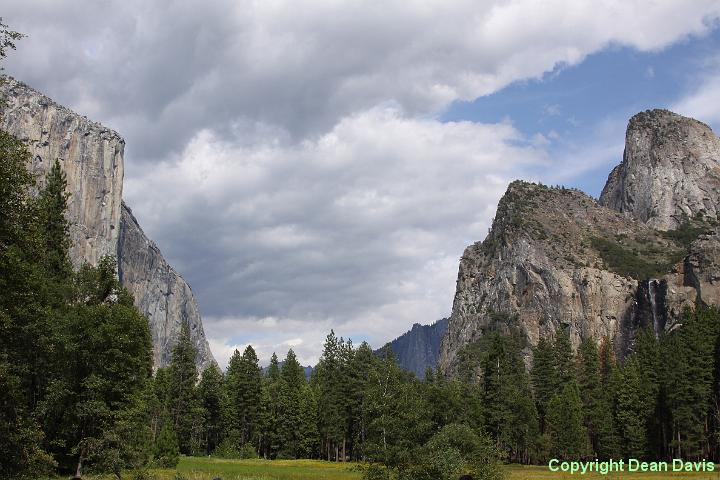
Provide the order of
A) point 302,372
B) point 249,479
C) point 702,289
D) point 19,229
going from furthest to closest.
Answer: point 702,289, point 302,372, point 249,479, point 19,229

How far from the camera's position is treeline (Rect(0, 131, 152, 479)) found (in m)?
21.3

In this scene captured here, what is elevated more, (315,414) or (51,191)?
(51,191)

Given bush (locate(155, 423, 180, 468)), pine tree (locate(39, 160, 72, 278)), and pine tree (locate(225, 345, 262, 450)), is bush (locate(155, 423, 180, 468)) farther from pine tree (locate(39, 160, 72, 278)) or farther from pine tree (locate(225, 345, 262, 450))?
pine tree (locate(225, 345, 262, 450))

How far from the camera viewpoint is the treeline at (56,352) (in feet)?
70.0

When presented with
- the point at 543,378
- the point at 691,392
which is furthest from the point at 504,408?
the point at 691,392

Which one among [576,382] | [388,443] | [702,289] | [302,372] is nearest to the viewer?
[388,443]

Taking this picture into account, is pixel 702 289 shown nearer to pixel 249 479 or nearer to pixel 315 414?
pixel 315 414

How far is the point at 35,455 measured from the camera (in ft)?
86.6

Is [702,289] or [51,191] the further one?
[702,289]

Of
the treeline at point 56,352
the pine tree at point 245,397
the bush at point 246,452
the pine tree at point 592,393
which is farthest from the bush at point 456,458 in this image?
the pine tree at point 245,397

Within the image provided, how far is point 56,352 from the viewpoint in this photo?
Result: 41.8 meters

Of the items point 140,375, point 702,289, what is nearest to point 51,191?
point 140,375

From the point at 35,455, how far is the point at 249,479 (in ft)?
73.0

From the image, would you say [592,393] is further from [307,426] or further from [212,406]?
[212,406]
